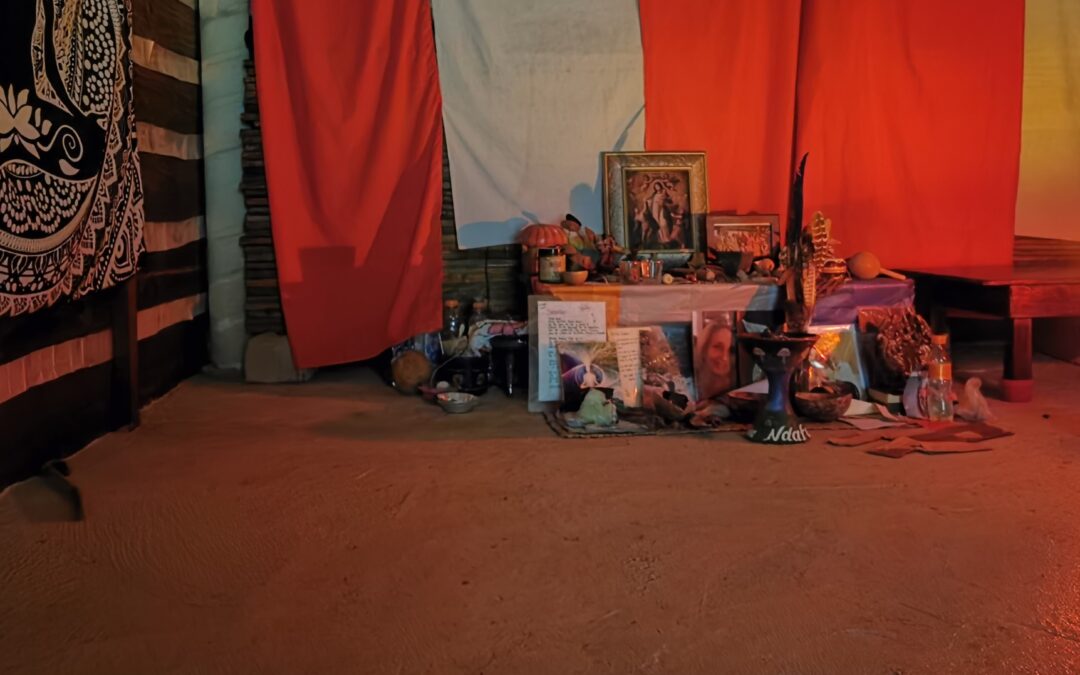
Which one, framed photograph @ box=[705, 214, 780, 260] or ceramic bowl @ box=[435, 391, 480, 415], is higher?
framed photograph @ box=[705, 214, 780, 260]

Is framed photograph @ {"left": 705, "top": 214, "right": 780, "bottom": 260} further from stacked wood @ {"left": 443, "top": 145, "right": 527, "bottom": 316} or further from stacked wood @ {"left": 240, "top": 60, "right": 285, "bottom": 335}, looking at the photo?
stacked wood @ {"left": 240, "top": 60, "right": 285, "bottom": 335}

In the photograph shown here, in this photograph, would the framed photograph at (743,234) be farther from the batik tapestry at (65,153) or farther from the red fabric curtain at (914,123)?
the batik tapestry at (65,153)

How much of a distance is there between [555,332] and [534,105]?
130 cm

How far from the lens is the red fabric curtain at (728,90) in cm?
452

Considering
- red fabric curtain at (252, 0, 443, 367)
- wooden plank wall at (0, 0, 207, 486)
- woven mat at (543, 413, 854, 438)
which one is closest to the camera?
wooden plank wall at (0, 0, 207, 486)

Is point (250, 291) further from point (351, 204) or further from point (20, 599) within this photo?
point (20, 599)

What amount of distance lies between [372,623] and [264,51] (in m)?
3.20

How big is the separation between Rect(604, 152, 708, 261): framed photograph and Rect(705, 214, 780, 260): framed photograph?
0.08 metres

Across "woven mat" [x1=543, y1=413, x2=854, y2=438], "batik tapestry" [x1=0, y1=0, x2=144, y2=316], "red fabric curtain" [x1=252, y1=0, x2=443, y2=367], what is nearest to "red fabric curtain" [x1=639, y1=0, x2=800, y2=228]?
"red fabric curtain" [x1=252, y1=0, x2=443, y2=367]

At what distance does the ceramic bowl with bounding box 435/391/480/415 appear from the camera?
387 cm

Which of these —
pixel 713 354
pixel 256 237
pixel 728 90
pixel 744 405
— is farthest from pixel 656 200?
pixel 256 237

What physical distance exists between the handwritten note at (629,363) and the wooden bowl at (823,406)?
67 centimetres

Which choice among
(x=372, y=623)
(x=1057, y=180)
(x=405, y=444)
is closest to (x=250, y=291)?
(x=405, y=444)

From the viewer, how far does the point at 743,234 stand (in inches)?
177
